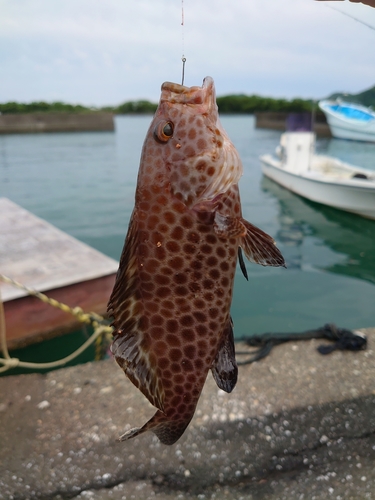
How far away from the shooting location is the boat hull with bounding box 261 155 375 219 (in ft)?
53.1

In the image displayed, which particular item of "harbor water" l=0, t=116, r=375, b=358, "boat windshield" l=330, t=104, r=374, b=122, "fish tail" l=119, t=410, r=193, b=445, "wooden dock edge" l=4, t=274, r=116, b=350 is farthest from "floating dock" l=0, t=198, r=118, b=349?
"boat windshield" l=330, t=104, r=374, b=122

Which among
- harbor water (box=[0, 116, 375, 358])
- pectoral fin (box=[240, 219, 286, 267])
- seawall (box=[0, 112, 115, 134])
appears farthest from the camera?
seawall (box=[0, 112, 115, 134])

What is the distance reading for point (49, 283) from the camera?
25.3 ft

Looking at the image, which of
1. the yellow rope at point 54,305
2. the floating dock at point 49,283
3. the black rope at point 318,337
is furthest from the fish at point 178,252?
the floating dock at point 49,283

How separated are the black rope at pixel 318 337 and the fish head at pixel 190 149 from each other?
4007mm

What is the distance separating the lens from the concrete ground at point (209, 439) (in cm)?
374

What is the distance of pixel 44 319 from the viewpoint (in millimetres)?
7887

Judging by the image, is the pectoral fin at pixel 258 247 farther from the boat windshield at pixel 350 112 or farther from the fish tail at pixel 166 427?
the boat windshield at pixel 350 112

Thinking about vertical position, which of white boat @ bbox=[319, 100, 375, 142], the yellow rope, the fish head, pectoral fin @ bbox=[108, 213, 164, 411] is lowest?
the yellow rope

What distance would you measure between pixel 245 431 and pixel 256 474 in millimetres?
462

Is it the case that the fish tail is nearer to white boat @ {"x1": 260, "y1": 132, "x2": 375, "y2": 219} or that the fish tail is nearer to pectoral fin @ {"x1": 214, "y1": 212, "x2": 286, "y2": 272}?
pectoral fin @ {"x1": 214, "y1": 212, "x2": 286, "y2": 272}

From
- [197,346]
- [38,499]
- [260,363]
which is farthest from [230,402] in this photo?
[197,346]

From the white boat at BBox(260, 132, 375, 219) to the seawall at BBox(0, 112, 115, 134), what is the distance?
158 ft

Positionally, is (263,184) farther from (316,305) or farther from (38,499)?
(38,499)
